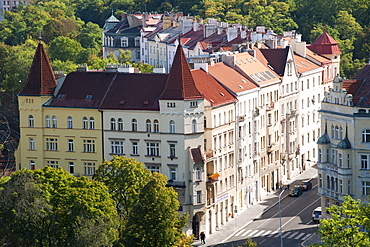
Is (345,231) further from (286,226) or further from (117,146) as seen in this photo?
(117,146)

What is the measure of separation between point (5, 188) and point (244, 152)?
48974 mm

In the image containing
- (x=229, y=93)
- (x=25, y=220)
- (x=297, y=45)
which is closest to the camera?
(x=25, y=220)

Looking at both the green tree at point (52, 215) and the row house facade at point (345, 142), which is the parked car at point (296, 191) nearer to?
the row house facade at point (345, 142)

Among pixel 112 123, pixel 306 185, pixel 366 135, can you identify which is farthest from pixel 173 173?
pixel 306 185

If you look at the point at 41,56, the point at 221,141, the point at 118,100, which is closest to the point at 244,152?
the point at 221,141

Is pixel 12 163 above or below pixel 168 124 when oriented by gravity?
below

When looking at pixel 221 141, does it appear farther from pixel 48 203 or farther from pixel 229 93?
pixel 48 203

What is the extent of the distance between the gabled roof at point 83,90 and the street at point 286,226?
25.4m

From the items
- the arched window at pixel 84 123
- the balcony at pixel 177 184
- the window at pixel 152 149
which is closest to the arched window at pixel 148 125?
the window at pixel 152 149

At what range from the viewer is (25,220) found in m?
109

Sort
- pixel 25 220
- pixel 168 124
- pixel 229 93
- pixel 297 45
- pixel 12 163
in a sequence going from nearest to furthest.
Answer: pixel 25 220 → pixel 168 124 → pixel 229 93 → pixel 12 163 → pixel 297 45

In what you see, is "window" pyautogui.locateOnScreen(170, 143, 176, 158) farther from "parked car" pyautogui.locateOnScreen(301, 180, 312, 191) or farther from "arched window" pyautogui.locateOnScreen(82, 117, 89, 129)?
"parked car" pyautogui.locateOnScreen(301, 180, 312, 191)

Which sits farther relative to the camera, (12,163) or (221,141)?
(12,163)

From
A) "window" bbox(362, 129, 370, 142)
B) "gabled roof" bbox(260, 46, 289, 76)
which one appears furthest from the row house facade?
"gabled roof" bbox(260, 46, 289, 76)
